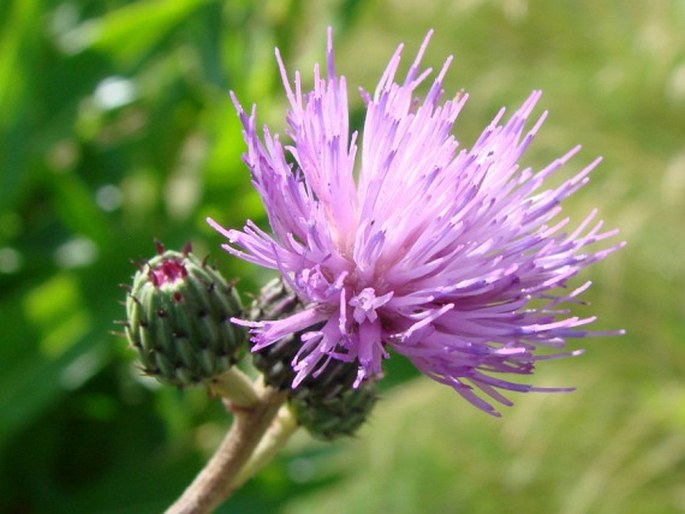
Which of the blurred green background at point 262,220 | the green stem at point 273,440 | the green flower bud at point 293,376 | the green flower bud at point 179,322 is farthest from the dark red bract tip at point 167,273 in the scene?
the blurred green background at point 262,220

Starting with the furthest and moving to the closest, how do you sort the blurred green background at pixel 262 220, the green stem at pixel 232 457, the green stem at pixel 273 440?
the blurred green background at pixel 262 220 < the green stem at pixel 273 440 < the green stem at pixel 232 457

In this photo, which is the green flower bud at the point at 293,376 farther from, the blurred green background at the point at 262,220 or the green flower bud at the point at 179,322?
the blurred green background at the point at 262,220

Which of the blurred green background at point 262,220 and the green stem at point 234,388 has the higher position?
the green stem at point 234,388

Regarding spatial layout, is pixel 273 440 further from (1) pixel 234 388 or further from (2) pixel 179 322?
(2) pixel 179 322

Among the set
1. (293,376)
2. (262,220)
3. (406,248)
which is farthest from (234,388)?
(262,220)

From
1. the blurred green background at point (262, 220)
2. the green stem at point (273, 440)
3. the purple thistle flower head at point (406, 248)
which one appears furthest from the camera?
the blurred green background at point (262, 220)

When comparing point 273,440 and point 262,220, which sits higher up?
point 273,440

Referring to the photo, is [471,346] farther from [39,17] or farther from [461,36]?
[461,36]
